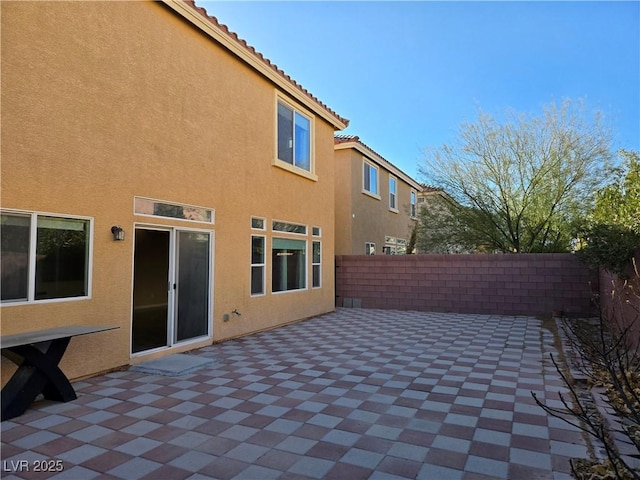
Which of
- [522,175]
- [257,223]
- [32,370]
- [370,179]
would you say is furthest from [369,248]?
[32,370]

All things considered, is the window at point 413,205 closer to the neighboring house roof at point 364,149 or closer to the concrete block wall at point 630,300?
the neighboring house roof at point 364,149

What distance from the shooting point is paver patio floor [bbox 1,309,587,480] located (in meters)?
3.24

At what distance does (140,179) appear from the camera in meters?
6.38

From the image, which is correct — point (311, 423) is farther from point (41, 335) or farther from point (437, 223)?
point (437, 223)

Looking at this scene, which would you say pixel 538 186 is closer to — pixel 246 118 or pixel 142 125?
pixel 246 118

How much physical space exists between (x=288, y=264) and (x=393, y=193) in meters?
11.2

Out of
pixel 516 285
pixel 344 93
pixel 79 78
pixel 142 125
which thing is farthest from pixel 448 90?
pixel 79 78

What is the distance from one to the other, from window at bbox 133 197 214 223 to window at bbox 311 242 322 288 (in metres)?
4.73

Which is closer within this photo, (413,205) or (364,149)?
(364,149)

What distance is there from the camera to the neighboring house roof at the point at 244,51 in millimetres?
7191

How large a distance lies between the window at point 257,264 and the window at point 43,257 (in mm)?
3966

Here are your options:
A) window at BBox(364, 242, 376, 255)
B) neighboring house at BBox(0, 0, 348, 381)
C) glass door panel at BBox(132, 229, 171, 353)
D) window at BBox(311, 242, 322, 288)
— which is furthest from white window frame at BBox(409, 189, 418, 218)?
glass door panel at BBox(132, 229, 171, 353)

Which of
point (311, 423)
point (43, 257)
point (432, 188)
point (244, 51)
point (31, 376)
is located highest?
point (244, 51)

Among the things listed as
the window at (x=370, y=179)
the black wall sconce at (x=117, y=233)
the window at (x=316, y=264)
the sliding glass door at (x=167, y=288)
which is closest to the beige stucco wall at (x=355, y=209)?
the window at (x=370, y=179)
